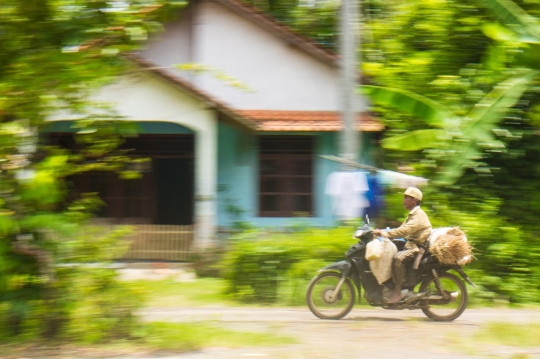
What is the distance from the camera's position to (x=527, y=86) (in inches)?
436

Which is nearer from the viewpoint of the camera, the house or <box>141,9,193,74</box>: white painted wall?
the house

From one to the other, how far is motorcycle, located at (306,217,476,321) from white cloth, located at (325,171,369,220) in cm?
145

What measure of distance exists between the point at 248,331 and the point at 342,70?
3.84 meters

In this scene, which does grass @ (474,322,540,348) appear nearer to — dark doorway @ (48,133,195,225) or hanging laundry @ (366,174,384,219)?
hanging laundry @ (366,174,384,219)

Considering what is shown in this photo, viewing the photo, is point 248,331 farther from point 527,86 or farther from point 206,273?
point 527,86

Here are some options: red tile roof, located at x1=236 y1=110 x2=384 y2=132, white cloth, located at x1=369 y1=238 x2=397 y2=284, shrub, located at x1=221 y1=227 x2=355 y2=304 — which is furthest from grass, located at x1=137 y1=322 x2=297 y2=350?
red tile roof, located at x1=236 y1=110 x2=384 y2=132

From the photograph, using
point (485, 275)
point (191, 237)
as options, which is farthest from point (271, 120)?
point (485, 275)

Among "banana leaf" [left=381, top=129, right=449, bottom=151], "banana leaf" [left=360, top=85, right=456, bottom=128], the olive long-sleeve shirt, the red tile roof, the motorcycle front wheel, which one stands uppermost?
"banana leaf" [left=360, top=85, right=456, bottom=128]

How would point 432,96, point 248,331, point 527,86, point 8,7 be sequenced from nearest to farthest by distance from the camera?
point 8,7 → point 248,331 → point 527,86 → point 432,96

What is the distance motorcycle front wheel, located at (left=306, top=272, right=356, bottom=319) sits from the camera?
8867mm

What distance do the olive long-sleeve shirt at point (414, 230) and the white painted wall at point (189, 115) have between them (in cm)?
544

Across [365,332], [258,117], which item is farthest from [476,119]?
[258,117]

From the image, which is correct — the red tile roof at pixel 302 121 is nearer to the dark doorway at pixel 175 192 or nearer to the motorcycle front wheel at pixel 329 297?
the dark doorway at pixel 175 192

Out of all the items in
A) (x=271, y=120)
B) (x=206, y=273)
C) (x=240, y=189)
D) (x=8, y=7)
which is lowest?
(x=206, y=273)
